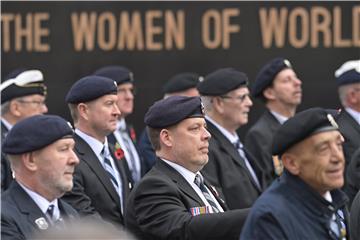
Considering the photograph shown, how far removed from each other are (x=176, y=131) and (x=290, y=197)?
2150 mm

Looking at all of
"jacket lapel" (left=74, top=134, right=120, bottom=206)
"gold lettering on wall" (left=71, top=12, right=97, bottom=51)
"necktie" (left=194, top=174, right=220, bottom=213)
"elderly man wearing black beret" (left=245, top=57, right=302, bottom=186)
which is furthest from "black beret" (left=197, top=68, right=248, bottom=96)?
"necktie" (left=194, top=174, right=220, bottom=213)

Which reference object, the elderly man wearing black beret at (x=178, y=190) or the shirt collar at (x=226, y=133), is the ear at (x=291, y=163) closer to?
the elderly man wearing black beret at (x=178, y=190)

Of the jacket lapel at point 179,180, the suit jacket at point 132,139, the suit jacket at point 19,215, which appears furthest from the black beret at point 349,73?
the suit jacket at point 19,215

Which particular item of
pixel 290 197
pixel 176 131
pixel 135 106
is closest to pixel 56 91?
pixel 135 106

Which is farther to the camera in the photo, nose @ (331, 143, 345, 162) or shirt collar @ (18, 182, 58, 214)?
shirt collar @ (18, 182, 58, 214)

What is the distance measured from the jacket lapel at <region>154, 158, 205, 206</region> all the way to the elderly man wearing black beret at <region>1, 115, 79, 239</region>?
65cm

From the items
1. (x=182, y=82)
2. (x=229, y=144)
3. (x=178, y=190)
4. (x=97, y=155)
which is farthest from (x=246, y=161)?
(x=178, y=190)

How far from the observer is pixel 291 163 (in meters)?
5.34

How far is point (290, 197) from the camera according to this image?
17.4 feet

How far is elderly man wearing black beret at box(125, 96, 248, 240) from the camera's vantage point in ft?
21.4

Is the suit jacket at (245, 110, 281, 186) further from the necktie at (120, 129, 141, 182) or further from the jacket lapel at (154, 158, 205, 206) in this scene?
the jacket lapel at (154, 158, 205, 206)

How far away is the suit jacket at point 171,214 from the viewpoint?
6.44 m

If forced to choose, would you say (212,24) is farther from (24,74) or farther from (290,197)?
(290,197)

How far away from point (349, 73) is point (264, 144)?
1217mm
